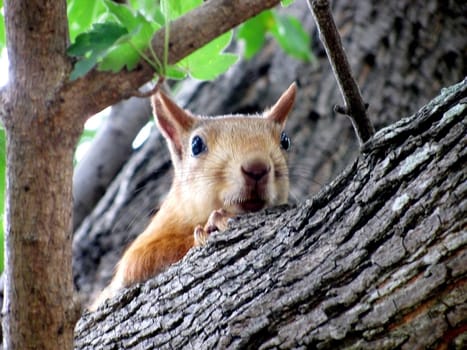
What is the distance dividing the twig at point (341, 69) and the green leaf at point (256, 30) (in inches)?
5.1

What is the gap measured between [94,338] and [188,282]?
380 mm

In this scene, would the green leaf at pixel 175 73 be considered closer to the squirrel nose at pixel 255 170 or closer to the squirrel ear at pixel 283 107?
the squirrel nose at pixel 255 170

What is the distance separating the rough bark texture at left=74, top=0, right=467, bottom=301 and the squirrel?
67cm

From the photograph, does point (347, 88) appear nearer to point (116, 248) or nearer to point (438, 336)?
point (438, 336)

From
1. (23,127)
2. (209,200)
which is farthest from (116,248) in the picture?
(23,127)

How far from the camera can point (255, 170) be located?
3.34 metres

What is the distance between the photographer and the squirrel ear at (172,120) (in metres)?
3.97

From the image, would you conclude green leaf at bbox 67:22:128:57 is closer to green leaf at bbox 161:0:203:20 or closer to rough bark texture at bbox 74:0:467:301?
green leaf at bbox 161:0:203:20

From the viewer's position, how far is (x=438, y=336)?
1.98m

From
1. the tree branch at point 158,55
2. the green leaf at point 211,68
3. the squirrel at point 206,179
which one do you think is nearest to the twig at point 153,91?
the tree branch at point 158,55

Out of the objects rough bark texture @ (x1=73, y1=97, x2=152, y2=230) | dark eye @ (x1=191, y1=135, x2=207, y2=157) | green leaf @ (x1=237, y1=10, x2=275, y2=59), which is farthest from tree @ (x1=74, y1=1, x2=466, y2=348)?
rough bark texture @ (x1=73, y1=97, x2=152, y2=230)

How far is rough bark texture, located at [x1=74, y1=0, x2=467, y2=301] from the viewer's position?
15.4 ft

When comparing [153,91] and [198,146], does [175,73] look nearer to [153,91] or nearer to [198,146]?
[153,91]

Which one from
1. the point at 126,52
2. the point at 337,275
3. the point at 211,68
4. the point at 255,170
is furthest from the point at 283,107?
the point at 126,52
